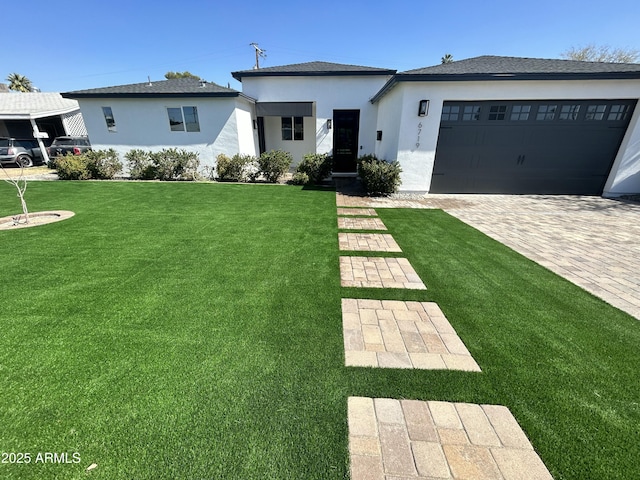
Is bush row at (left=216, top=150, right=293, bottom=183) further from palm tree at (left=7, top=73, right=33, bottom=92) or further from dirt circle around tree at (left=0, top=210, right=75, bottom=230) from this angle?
palm tree at (left=7, top=73, right=33, bottom=92)

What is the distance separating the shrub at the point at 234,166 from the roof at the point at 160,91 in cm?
253

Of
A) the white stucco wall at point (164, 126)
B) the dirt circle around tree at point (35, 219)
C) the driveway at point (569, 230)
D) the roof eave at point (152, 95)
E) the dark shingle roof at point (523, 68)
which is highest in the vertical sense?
the dark shingle roof at point (523, 68)

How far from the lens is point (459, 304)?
3381 mm

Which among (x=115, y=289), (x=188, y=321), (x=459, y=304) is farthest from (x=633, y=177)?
(x=115, y=289)

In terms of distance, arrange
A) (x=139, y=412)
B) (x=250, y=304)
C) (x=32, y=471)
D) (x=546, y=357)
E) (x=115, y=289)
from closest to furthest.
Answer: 1. (x=32, y=471)
2. (x=139, y=412)
3. (x=546, y=357)
4. (x=250, y=304)
5. (x=115, y=289)

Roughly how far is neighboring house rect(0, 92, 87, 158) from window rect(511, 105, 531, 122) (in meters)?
24.1

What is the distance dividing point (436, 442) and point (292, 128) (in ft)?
50.4

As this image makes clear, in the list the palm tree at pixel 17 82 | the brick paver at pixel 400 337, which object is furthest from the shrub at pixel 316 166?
the palm tree at pixel 17 82

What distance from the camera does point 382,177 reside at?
9.12m

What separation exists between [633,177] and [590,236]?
6.28 meters

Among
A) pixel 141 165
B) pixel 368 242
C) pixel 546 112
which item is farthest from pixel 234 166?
pixel 546 112

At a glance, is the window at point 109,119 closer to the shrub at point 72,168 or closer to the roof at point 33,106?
the shrub at point 72,168

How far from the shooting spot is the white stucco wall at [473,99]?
835cm

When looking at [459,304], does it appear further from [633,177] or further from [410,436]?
[633,177]
